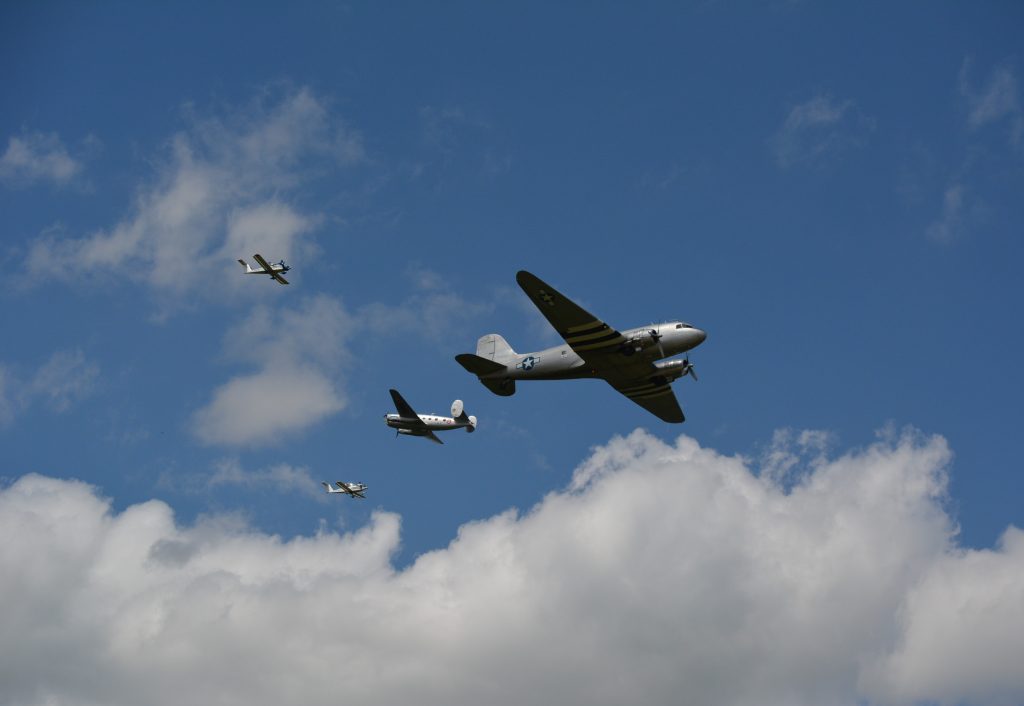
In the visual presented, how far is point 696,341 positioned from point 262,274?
49.3 m

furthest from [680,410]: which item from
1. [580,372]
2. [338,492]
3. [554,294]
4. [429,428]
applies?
[338,492]

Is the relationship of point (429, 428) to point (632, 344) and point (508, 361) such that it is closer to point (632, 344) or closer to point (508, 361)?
point (508, 361)

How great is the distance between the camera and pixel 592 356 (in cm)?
7069

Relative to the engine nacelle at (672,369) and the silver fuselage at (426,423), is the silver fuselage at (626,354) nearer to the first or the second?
the engine nacelle at (672,369)

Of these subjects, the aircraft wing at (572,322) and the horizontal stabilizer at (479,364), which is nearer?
the aircraft wing at (572,322)

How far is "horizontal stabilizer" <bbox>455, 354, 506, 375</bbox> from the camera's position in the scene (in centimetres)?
7694

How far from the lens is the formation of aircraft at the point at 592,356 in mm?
67875

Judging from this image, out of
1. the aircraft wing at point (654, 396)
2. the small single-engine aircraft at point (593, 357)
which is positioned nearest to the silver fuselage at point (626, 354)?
the small single-engine aircraft at point (593, 357)

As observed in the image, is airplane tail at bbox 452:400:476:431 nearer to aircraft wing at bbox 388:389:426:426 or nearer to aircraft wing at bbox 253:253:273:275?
aircraft wing at bbox 388:389:426:426

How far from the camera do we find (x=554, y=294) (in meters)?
66.7

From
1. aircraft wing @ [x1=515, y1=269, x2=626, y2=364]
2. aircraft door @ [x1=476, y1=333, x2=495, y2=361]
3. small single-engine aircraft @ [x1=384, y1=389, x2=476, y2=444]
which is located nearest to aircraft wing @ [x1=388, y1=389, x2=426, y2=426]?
small single-engine aircraft @ [x1=384, y1=389, x2=476, y2=444]

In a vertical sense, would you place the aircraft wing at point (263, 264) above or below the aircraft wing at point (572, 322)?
above

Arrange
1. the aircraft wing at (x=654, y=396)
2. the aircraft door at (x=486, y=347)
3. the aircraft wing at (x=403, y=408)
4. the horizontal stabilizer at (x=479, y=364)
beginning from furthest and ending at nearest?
the aircraft wing at (x=403, y=408), the aircraft door at (x=486, y=347), the horizontal stabilizer at (x=479, y=364), the aircraft wing at (x=654, y=396)

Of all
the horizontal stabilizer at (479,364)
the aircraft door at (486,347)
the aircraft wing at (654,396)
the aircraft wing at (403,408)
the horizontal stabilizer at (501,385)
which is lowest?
the horizontal stabilizer at (501,385)
